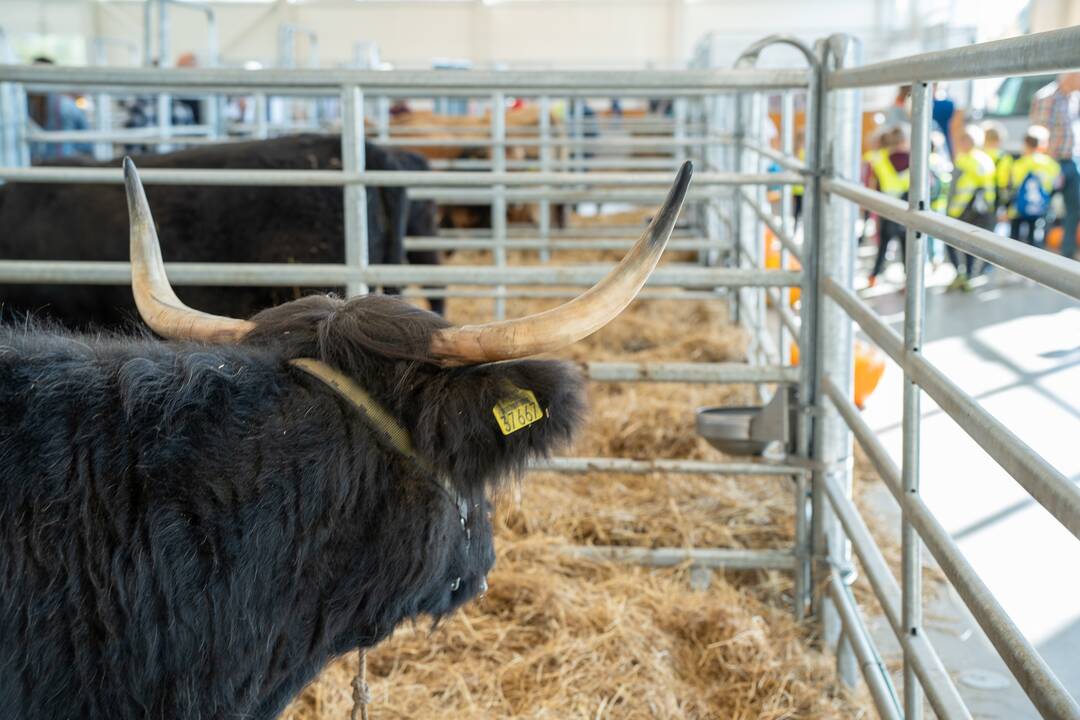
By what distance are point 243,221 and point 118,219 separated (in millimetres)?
A: 579

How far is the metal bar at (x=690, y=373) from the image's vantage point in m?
3.07

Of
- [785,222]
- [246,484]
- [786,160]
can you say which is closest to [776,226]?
[785,222]

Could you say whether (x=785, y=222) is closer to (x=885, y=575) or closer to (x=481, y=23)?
(x=885, y=575)

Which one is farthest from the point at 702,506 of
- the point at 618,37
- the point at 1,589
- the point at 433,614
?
the point at 618,37

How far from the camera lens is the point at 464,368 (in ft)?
5.32

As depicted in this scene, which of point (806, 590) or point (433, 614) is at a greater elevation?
point (433, 614)

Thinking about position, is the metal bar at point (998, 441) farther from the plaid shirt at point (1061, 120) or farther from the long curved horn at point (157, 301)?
the plaid shirt at point (1061, 120)

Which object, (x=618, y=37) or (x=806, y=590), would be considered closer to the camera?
(x=806, y=590)

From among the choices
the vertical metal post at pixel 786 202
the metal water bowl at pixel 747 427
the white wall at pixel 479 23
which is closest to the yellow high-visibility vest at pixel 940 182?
the vertical metal post at pixel 786 202

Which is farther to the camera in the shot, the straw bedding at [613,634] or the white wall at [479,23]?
the white wall at [479,23]

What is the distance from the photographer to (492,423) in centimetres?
162

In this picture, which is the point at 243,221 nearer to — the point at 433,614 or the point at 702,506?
the point at 702,506

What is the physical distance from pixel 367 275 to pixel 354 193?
0.24m

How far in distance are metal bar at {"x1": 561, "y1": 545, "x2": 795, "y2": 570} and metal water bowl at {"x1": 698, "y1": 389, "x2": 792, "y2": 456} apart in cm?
34
